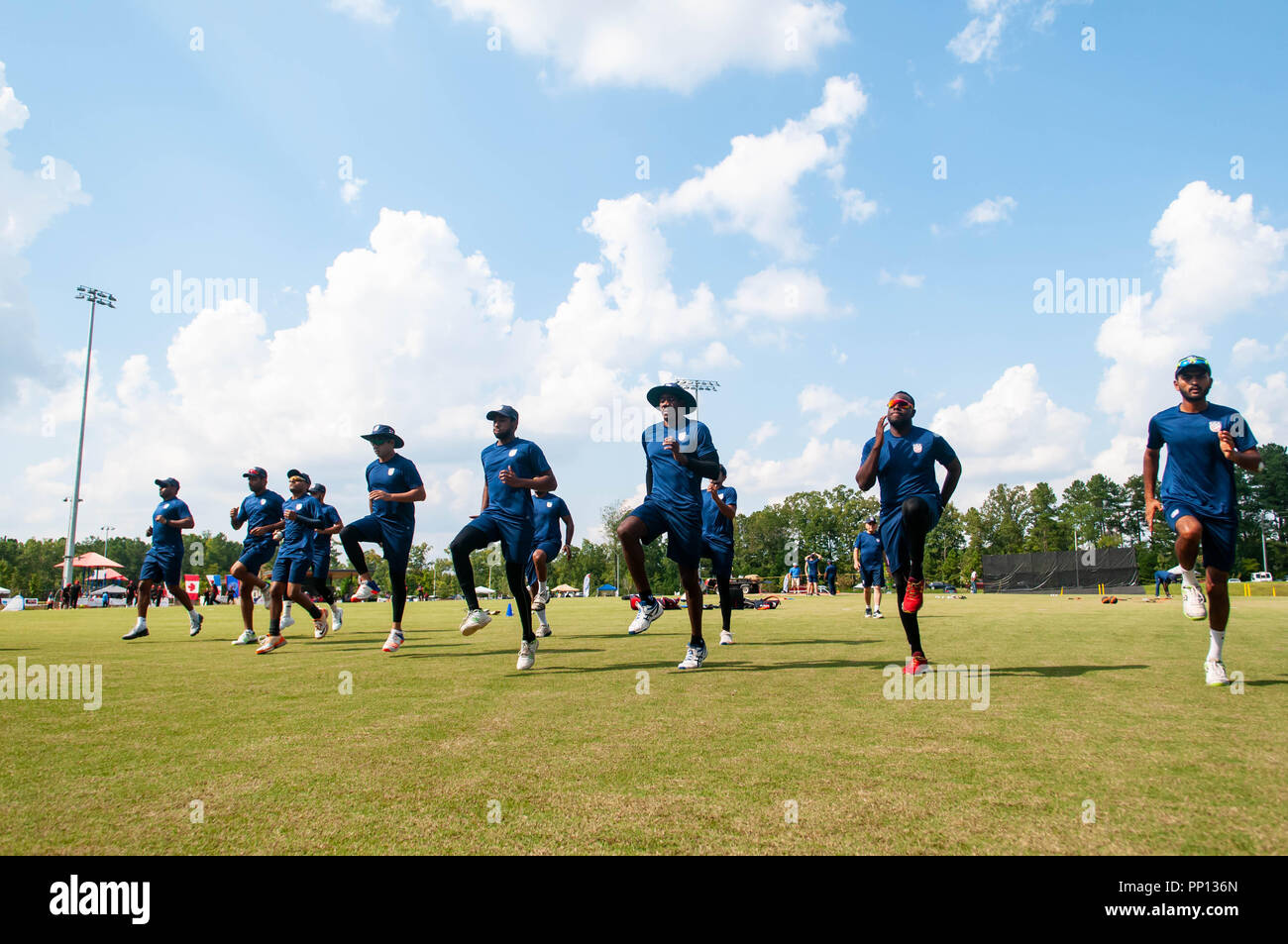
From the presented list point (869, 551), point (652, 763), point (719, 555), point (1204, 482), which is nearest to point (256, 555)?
point (719, 555)

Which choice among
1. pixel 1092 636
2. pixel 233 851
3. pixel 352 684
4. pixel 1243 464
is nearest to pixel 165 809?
pixel 233 851

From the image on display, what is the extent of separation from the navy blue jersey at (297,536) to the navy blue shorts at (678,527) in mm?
6915

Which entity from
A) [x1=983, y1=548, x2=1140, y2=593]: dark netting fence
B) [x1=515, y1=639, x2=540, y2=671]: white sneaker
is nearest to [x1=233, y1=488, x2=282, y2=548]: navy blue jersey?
[x1=515, y1=639, x2=540, y2=671]: white sneaker

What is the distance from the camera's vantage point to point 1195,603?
241 inches

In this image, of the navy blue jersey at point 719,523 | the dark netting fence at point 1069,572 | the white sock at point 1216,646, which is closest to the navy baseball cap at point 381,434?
the navy blue jersey at point 719,523

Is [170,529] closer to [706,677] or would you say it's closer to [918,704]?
[706,677]

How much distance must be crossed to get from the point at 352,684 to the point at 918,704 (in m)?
4.39

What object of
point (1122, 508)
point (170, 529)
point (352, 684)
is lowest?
point (352, 684)

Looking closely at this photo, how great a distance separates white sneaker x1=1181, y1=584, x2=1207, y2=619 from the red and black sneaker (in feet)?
6.51

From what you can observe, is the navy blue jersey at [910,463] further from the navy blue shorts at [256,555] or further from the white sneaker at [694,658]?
the navy blue shorts at [256,555]

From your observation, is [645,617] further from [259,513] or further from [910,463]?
[259,513]

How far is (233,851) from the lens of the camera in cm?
241

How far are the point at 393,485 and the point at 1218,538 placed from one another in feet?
27.6

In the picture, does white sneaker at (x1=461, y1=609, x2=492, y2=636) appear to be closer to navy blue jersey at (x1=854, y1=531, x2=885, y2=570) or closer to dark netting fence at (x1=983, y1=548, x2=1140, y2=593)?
navy blue jersey at (x1=854, y1=531, x2=885, y2=570)
